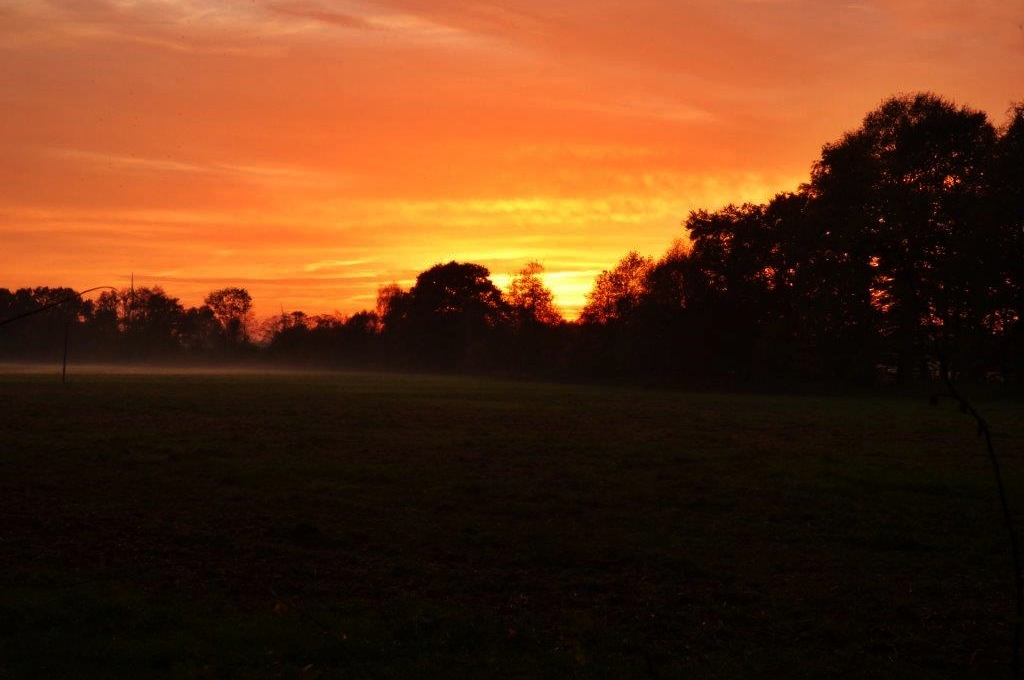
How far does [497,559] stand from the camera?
48.4 ft

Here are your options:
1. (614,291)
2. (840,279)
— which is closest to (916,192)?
(840,279)

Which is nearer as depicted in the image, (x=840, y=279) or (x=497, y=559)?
(x=497, y=559)

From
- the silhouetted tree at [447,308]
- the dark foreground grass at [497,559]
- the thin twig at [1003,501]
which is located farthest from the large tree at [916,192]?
the silhouetted tree at [447,308]

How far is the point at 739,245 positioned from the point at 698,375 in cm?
1449

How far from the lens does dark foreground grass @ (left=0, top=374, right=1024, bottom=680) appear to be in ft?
32.4

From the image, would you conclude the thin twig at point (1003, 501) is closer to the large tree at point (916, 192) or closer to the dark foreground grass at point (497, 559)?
the dark foreground grass at point (497, 559)

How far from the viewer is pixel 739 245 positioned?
297 feet

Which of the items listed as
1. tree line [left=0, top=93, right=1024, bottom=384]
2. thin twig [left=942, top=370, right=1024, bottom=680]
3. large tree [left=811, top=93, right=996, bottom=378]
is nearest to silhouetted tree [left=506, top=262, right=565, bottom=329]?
tree line [left=0, top=93, right=1024, bottom=384]

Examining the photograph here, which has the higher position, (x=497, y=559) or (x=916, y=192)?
(x=916, y=192)

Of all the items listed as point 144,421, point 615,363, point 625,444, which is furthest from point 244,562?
point 615,363

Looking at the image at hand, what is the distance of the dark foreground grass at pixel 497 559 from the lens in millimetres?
9883

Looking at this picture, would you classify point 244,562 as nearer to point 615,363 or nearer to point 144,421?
point 144,421

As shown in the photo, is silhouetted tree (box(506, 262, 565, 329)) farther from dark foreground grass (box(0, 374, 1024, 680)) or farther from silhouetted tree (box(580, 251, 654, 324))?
dark foreground grass (box(0, 374, 1024, 680))

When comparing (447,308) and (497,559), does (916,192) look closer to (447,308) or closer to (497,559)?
(497,559)
